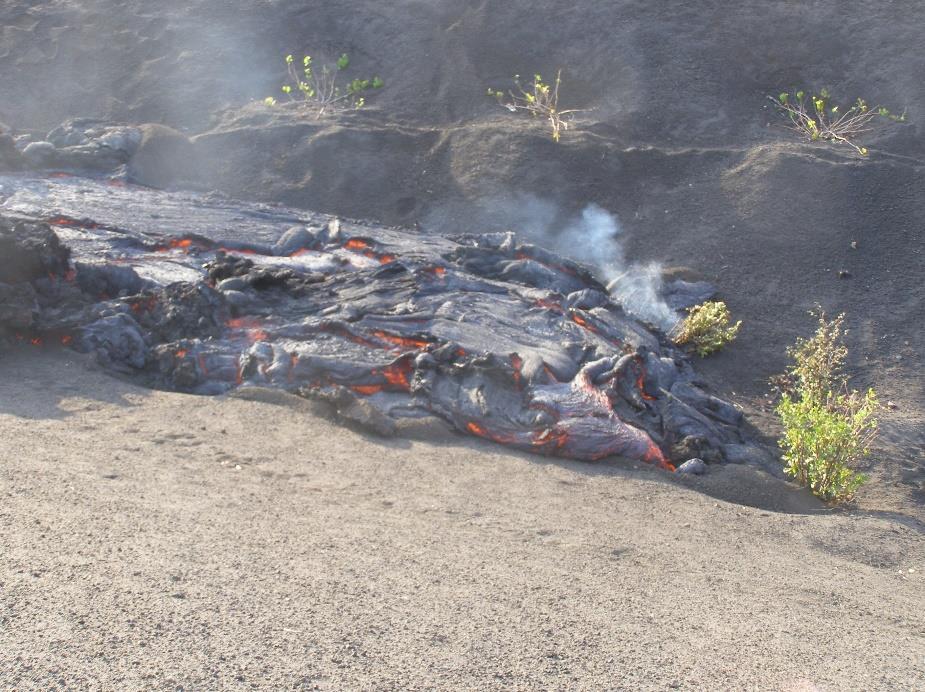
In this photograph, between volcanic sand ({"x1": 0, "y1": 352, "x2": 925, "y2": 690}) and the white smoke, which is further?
Result: the white smoke

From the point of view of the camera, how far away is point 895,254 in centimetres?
980

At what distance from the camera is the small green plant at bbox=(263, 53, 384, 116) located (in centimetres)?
1310

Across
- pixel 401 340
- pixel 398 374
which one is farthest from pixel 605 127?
pixel 398 374

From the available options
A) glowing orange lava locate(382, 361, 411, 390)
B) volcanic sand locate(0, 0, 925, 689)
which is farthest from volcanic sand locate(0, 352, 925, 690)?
glowing orange lava locate(382, 361, 411, 390)

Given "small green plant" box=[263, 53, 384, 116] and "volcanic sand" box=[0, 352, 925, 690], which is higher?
"small green plant" box=[263, 53, 384, 116]

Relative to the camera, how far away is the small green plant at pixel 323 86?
13.1 m

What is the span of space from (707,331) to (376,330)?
3373 millimetres

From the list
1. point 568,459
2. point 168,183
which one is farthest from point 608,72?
point 568,459

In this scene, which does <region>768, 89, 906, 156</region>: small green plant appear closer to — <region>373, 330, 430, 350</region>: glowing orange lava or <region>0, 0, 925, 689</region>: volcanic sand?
<region>0, 0, 925, 689</region>: volcanic sand

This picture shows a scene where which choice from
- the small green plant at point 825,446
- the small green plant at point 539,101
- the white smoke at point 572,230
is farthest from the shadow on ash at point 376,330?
the small green plant at point 539,101

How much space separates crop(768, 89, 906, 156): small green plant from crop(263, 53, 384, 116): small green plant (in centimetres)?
560

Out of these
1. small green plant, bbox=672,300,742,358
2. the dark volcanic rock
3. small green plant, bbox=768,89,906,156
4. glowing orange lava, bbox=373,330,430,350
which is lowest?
small green plant, bbox=672,300,742,358

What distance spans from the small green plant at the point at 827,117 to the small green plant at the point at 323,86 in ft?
18.4

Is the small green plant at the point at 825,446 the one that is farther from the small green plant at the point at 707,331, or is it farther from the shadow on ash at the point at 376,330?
the small green plant at the point at 707,331
